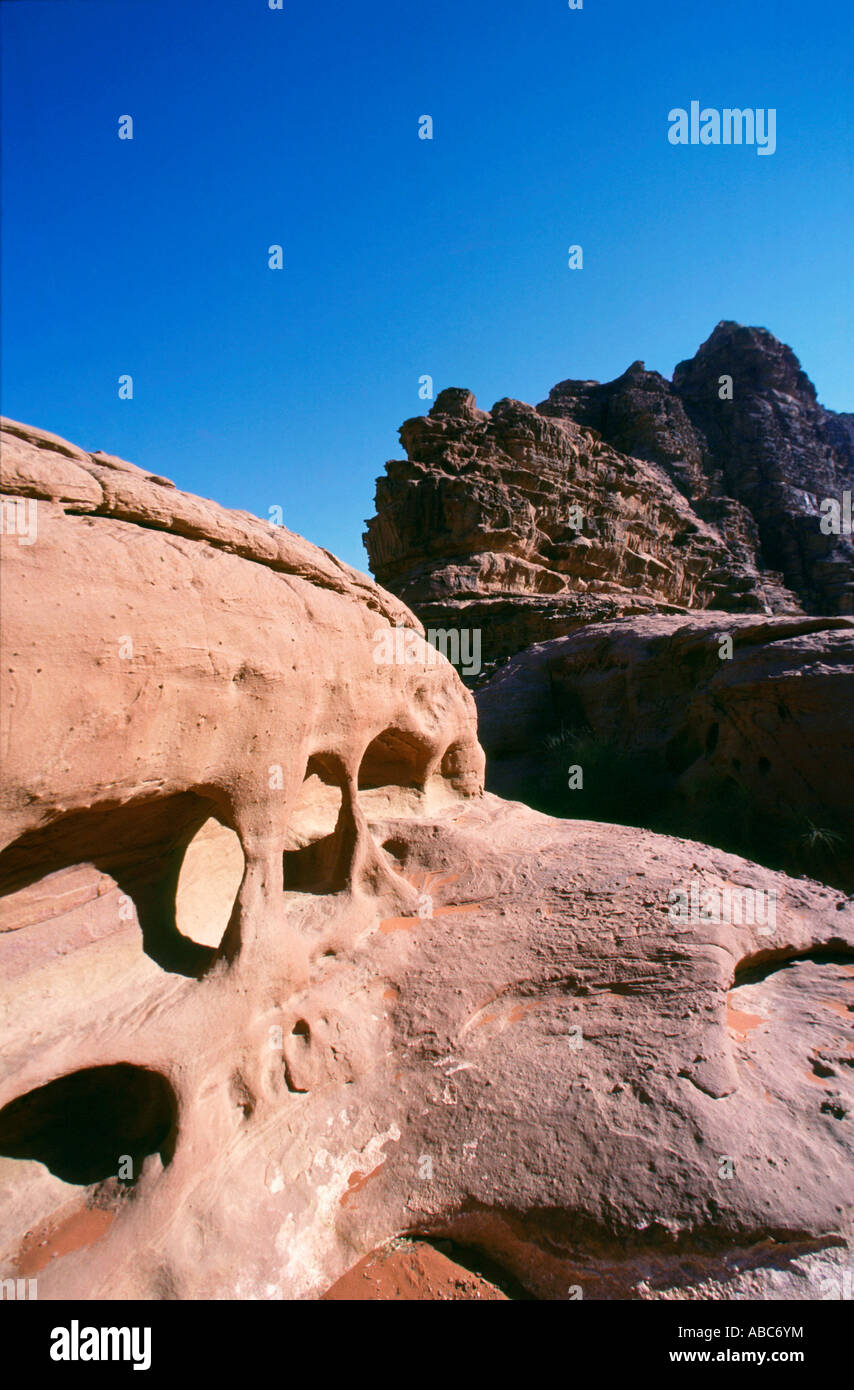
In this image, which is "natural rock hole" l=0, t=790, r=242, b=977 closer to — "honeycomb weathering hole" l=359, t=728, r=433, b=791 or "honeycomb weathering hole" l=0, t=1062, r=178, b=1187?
"honeycomb weathering hole" l=0, t=1062, r=178, b=1187

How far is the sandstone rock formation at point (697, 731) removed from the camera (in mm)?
6180

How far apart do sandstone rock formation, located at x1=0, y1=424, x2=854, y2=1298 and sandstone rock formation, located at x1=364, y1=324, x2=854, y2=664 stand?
12.5 meters

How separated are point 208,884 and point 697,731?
20.6 feet

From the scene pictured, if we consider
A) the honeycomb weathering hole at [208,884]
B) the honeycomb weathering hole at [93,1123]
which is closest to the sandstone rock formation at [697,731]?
the honeycomb weathering hole at [208,884]

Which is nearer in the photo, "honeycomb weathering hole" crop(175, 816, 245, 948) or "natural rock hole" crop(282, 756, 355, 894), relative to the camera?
"honeycomb weathering hole" crop(175, 816, 245, 948)

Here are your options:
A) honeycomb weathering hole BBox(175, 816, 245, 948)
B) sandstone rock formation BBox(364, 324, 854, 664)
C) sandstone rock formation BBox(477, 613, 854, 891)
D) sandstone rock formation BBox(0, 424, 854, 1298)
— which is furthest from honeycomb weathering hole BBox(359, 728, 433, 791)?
sandstone rock formation BBox(364, 324, 854, 664)

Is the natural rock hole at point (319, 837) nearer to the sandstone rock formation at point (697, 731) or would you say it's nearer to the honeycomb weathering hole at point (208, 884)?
the honeycomb weathering hole at point (208, 884)

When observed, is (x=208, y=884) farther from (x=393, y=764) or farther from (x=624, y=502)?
(x=624, y=502)

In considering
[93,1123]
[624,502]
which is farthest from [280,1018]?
[624,502]

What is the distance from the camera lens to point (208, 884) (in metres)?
3.44

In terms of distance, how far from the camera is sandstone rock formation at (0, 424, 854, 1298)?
2.07 meters

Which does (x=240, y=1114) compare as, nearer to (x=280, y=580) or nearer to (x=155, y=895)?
(x=155, y=895)
